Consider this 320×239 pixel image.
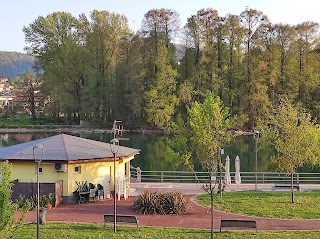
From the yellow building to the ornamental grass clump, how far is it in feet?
12.3

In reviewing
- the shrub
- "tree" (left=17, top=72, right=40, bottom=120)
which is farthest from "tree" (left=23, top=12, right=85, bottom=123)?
the shrub

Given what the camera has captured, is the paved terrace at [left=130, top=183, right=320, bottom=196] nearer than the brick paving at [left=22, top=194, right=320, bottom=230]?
No

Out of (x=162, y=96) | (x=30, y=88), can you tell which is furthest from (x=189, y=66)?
(x=30, y=88)

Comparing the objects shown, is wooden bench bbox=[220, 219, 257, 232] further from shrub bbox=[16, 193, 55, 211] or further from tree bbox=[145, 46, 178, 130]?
tree bbox=[145, 46, 178, 130]

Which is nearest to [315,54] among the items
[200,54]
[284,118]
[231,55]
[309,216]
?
[231,55]

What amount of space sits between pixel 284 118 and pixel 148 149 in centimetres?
2995

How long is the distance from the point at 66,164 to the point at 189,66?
54707 millimetres

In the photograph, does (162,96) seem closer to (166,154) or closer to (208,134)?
(166,154)

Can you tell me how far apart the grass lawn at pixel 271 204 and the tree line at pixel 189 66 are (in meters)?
46.4

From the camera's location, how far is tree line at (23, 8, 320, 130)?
71125mm

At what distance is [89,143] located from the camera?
80.5 ft

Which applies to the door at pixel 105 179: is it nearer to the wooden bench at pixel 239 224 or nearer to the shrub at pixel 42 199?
the shrub at pixel 42 199

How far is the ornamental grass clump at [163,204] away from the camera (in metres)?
19.0

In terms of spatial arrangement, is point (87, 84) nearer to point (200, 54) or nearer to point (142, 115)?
point (142, 115)
